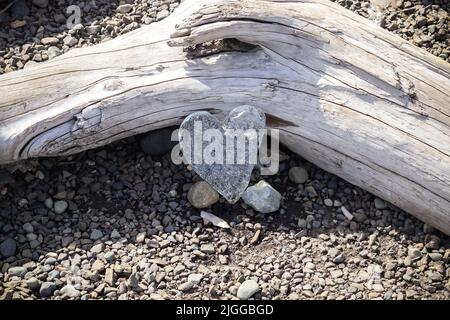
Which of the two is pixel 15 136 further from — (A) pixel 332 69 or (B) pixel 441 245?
(B) pixel 441 245

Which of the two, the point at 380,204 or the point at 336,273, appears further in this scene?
the point at 380,204

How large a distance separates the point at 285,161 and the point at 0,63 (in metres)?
2.15

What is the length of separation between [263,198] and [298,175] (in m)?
0.32

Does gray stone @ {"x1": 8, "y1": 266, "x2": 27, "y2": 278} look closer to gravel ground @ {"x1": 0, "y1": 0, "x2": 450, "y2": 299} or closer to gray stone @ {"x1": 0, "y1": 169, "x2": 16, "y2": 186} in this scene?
gravel ground @ {"x1": 0, "y1": 0, "x2": 450, "y2": 299}

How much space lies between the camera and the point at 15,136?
11.9 feet

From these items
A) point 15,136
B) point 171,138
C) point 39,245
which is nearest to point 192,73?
point 171,138

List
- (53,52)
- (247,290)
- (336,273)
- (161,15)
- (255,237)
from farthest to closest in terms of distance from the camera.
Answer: (161,15) → (53,52) → (255,237) → (336,273) → (247,290)

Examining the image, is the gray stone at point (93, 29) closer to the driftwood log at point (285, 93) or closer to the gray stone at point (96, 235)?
the driftwood log at point (285, 93)

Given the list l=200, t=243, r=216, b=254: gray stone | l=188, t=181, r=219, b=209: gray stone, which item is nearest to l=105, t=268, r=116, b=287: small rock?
l=200, t=243, r=216, b=254: gray stone

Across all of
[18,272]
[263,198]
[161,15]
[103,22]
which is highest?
[161,15]

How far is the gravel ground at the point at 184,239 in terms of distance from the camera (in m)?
3.42

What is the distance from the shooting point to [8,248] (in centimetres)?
356

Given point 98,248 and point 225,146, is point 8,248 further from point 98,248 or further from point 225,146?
point 225,146

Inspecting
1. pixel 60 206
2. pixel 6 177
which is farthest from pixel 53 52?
pixel 60 206
